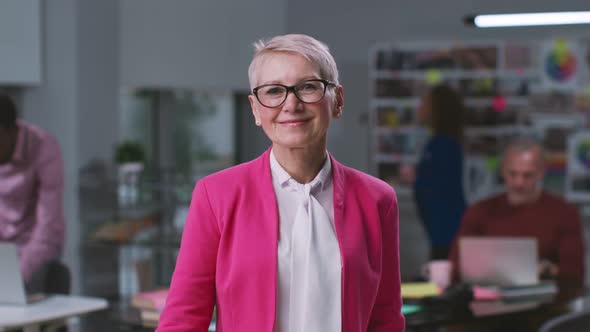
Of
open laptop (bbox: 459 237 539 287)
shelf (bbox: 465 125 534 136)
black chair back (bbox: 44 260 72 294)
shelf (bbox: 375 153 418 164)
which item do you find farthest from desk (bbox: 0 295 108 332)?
shelf (bbox: 465 125 534 136)

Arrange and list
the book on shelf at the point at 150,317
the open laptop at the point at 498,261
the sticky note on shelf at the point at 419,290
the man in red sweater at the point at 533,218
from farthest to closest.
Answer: the man in red sweater at the point at 533,218 < the open laptop at the point at 498,261 < the sticky note on shelf at the point at 419,290 < the book on shelf at the point at 150,317

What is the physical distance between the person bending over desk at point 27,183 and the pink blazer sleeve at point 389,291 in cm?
257

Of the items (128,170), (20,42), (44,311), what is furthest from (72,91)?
(44,311)

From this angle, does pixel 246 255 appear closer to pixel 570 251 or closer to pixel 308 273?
pixel 308 273

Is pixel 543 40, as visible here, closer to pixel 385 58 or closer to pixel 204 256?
pixel 385 58

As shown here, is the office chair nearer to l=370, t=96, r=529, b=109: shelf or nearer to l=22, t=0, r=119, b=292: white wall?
l=22, t=0, r=119, b=292: white wall

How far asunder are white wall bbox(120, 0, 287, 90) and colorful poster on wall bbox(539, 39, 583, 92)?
7.50 ft

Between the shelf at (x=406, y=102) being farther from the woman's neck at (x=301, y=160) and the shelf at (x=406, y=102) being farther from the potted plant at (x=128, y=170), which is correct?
the woman's neck at (x=301, y=160)

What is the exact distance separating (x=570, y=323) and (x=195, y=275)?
4.71 feet

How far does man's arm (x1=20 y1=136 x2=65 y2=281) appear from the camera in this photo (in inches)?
147

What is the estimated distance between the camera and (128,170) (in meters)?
5.83

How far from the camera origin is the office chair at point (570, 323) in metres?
2.35

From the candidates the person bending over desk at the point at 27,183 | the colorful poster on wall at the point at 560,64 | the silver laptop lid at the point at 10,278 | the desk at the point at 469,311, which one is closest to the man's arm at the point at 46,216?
the person bending over desk at the point at 27,183

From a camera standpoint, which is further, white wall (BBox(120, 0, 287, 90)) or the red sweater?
white wall (BBox(120, 0, 287, 90))
